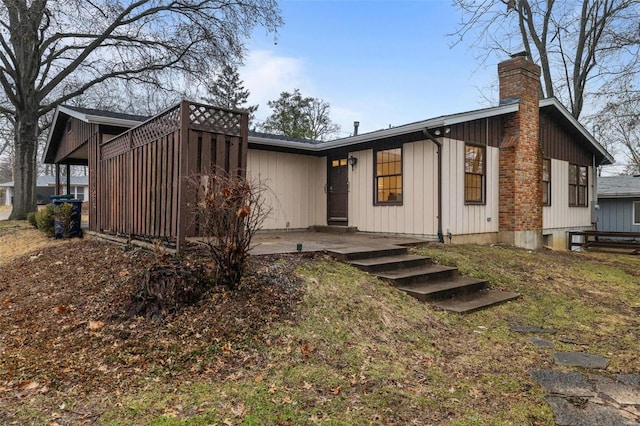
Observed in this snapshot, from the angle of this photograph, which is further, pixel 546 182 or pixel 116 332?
pixel 546 182

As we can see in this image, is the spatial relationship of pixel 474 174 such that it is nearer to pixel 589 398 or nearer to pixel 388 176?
pixel 388 176

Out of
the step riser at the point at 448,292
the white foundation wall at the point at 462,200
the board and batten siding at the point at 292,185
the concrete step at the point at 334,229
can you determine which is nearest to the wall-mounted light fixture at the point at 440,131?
the white foundation wall at the point at 462,200

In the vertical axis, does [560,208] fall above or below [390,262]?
above

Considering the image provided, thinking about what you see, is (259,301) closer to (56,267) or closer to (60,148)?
(56,267)

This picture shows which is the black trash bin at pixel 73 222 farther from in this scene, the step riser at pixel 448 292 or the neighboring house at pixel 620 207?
the neighboring house at pixel 620 207

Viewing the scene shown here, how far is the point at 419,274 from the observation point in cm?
575

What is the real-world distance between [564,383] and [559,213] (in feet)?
34.2

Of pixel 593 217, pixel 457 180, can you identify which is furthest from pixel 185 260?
pixel 593 217

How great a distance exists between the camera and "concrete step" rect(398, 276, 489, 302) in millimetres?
5207

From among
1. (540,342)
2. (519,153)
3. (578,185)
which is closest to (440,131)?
(519,153)

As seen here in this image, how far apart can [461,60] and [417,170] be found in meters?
7.51

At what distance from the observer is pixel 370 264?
5.73 m

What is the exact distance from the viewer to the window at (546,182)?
36.5 feet

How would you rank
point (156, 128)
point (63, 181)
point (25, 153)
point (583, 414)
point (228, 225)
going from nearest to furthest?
point (583, 414)
point (228, 225)
point (156, 128)
point (25, 153)
point (63, 181)
